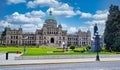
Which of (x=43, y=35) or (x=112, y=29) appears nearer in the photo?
A: (x=112, y=29)

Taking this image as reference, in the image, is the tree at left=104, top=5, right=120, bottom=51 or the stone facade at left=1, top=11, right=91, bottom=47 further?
the stone facade at left=1, top=11, right=91, bottom=47

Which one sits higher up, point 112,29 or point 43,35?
point 43,35

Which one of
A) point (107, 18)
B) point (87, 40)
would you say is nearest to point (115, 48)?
point (107, 18)

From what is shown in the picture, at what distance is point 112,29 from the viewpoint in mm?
59719

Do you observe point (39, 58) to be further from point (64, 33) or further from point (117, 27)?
point (64, 33)

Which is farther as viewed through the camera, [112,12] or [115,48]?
[112,12]

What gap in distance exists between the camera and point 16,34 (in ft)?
509

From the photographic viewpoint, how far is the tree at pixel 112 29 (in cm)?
5738

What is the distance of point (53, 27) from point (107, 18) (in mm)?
94486

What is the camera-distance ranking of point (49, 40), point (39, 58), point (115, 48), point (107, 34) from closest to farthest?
point (39, 58) < point (115, 48) < point (107, 34) < point (49, 40)

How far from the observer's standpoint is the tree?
188 feet

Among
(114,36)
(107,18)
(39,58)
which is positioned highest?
(107,18)

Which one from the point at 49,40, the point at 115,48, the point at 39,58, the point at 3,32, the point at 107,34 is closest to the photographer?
the point at 39,58

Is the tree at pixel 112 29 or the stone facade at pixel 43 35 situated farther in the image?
the stone facade at pixel 43 35
